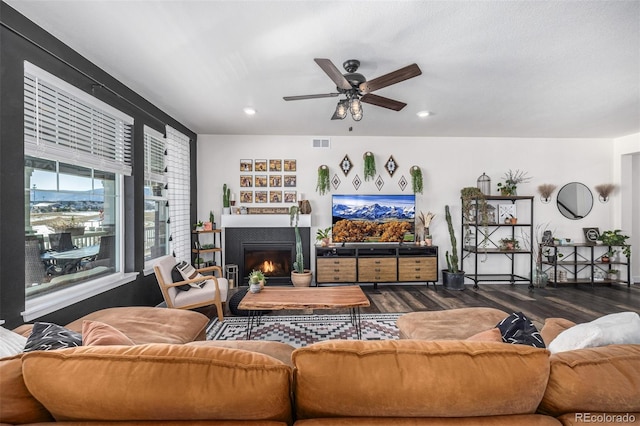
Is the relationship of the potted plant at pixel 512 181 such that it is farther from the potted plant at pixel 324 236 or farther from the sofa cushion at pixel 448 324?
the sofa cushion at pixel 448 324

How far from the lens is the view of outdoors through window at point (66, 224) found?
88.7 inches

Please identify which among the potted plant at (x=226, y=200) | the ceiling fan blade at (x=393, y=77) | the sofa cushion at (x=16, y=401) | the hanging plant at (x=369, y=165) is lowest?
the sofa cushion at (x=16, y=401)

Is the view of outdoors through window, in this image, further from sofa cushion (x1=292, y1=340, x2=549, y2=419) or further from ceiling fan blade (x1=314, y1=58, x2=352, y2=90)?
sofa cushion (x1=292, y1=340, x2=549, y2=419)

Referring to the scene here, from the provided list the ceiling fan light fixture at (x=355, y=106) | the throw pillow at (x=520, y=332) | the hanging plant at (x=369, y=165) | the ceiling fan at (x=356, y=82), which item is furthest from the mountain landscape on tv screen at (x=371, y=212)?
the throw pillow at (x=520, y=332)

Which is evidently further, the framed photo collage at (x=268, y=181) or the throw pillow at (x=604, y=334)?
the framed photo collage at (x=268, y=181)

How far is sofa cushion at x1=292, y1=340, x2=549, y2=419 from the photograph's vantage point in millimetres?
896

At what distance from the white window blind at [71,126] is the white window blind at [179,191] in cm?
96

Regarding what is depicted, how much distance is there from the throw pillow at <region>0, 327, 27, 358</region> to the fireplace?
3.57 m

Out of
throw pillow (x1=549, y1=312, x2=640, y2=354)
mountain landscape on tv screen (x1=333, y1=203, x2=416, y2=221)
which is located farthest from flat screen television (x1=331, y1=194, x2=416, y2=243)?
throw pillow (x1=549, y1=312, x2=640, y2=354)

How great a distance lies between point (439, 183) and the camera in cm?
545

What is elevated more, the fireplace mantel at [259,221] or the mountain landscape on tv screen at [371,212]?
the mountain landscape on tv screen at [371,212]

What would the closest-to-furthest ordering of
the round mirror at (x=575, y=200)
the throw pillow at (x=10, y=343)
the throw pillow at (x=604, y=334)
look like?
1. the throw pillow at (x=604, y=334)
2. the throw pillow at (x=10, y=343)
3. the round mirror at (x=575, y=200)

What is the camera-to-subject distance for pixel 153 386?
0.87 m

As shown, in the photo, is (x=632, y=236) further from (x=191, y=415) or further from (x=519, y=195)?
(x=191, y=415)
